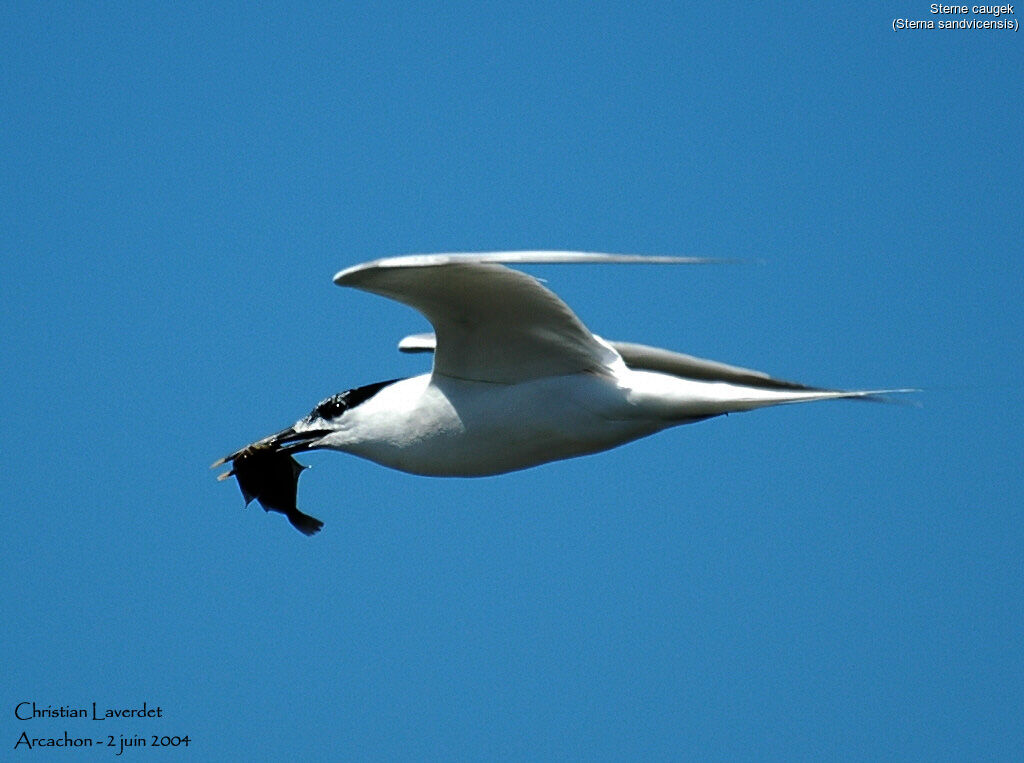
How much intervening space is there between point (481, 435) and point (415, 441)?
1.56 ft

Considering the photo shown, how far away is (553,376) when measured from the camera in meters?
7.68

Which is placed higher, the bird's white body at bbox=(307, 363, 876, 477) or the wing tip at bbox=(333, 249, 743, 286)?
the wing tip at bbox=(333, 249, 743, 286)

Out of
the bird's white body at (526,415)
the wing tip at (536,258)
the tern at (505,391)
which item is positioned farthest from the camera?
the bird's white body at (526,415)

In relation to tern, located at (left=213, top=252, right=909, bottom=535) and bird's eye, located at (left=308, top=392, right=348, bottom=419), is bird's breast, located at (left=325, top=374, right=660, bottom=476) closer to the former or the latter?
tern, located at (left=213, top=252, right=909, bottom=535)

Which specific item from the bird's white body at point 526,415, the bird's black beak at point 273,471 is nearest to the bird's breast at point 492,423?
the bird's white body at point 526,415

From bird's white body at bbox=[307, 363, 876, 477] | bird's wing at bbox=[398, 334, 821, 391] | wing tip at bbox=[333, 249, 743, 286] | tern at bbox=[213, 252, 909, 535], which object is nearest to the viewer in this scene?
wing tip at bbox=[333, 249, 743, 286]

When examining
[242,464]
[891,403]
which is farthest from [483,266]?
[242,464]

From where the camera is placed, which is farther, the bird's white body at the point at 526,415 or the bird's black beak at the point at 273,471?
the bird's black beak at the point at 273,471

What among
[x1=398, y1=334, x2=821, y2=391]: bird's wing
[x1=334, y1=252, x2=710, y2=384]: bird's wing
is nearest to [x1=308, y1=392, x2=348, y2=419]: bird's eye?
[x1=334, y1=252, x2=710, y2=384]: bird's wing

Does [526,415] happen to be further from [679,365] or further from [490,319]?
[679,365]

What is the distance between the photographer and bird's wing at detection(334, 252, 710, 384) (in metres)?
6.84

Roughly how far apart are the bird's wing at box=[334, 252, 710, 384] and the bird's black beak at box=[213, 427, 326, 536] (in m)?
1.42

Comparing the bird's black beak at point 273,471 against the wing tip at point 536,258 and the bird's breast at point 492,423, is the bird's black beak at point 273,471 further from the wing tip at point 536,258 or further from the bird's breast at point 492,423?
the wing tip at point 536,258

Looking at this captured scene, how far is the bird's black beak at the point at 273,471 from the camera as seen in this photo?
349 inches
